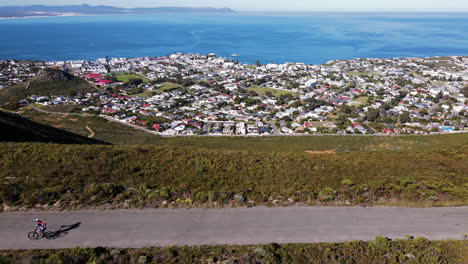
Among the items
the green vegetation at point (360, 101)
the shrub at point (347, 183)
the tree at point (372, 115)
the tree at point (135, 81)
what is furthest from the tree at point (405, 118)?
the tree at point (135, 81)

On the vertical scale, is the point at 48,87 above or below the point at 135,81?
below

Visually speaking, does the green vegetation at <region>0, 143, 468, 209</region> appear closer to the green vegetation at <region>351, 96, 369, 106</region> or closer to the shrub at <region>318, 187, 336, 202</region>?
the shrub at <region>318, 187, 336, 202</region>

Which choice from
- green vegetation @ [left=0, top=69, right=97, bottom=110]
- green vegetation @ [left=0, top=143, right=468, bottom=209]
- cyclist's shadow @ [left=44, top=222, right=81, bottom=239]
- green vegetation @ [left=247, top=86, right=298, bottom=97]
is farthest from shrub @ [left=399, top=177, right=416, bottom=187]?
green vegetation @ [left=0, top=69, right=97, bottom=110]

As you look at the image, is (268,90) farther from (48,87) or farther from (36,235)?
(36,235)

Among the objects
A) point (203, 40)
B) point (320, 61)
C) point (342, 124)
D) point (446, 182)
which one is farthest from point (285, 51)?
point (446, 182)

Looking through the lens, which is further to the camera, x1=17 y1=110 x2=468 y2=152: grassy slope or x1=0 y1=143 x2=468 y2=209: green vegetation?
x1=17 y1=110 x2=468 y2=152: grassy slope

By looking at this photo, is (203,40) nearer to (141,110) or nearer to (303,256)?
(141,110)

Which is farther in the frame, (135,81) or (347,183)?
(135,81)

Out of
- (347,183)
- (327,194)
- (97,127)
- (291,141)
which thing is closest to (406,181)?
(347,183)
